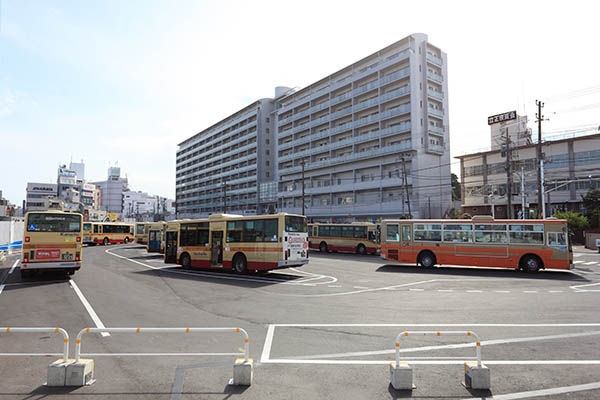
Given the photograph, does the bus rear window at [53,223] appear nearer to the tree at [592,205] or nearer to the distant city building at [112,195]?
the tree at [592,205]

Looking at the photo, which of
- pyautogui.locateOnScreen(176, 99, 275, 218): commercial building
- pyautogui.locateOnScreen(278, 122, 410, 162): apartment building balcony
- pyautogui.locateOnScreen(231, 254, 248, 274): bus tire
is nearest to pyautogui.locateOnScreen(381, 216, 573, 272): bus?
pyautogui.locateOnScreen(231, 254, 248, 274): bus tire

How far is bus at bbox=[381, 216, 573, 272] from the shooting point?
17.7 m

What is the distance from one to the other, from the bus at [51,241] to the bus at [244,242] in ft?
19.0

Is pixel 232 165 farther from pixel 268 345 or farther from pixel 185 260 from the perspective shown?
pixel 268 345

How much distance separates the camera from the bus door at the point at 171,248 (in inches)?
828

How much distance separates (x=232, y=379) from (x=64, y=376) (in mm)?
2234

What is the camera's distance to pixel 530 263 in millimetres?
18094

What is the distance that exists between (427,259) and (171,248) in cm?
1556

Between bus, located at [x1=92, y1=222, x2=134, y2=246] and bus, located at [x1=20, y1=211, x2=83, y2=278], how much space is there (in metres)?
31.0

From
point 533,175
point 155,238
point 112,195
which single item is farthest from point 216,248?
point 112,195

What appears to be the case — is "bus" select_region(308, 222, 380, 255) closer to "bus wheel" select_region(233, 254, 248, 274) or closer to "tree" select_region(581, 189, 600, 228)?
"bus wheel" select_region(233, 254, 248, 274)

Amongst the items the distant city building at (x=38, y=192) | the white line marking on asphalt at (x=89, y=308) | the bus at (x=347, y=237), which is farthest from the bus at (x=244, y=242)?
the distant city building at (x=38, y=192)

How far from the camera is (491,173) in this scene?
5856cm

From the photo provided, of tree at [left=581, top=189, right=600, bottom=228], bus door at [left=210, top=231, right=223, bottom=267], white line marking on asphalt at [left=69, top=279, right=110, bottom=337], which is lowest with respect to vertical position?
white line marking on asphalt at [left=69, top=279, right=110, bottom=337]
